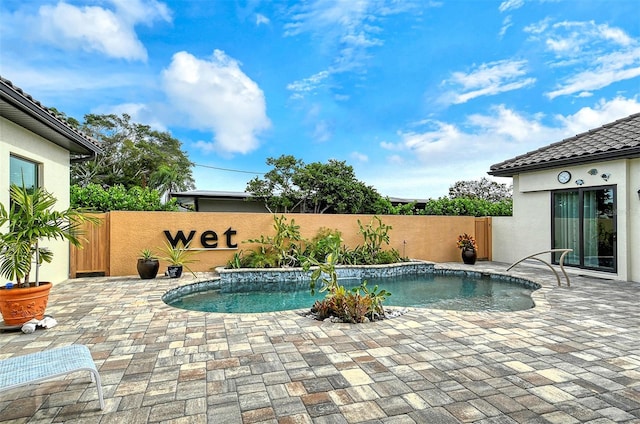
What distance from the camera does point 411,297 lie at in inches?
338

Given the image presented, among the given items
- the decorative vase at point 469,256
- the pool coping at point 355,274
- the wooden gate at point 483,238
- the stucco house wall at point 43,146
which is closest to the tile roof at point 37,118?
the stucco house wall at point 43,146

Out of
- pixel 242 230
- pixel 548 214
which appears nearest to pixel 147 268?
pixel 242 230

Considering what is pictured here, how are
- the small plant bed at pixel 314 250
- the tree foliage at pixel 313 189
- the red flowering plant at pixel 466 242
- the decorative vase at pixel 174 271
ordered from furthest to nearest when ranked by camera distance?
1. the tree foliage at pixel 313 189
2. the red flowering plant at pixel 466 242
3. the small plant bed at pixel 314 250
4. the decorative vase at pixel 174 271

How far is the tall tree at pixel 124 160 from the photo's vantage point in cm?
2564

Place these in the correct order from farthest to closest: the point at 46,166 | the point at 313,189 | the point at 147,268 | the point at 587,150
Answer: the point at 313,189, the point at 587,150, the point at 147,268, the point at 46,166

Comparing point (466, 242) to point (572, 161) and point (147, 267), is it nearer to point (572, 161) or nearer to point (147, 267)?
point (572, 161)

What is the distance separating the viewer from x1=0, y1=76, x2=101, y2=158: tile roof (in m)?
5.32

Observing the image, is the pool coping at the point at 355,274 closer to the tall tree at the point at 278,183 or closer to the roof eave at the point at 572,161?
the roof eave at the point at 572,161

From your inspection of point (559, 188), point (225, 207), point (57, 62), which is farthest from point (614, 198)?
point (225, 207)

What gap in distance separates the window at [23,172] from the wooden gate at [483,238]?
14349 millimetres

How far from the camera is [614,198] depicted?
9.31m

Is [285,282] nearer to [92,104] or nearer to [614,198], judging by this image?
[614,198]

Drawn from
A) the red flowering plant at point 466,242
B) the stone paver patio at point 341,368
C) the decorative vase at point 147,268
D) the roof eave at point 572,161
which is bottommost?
the stone paver patio at point 341,368

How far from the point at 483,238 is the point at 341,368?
12.6 m
